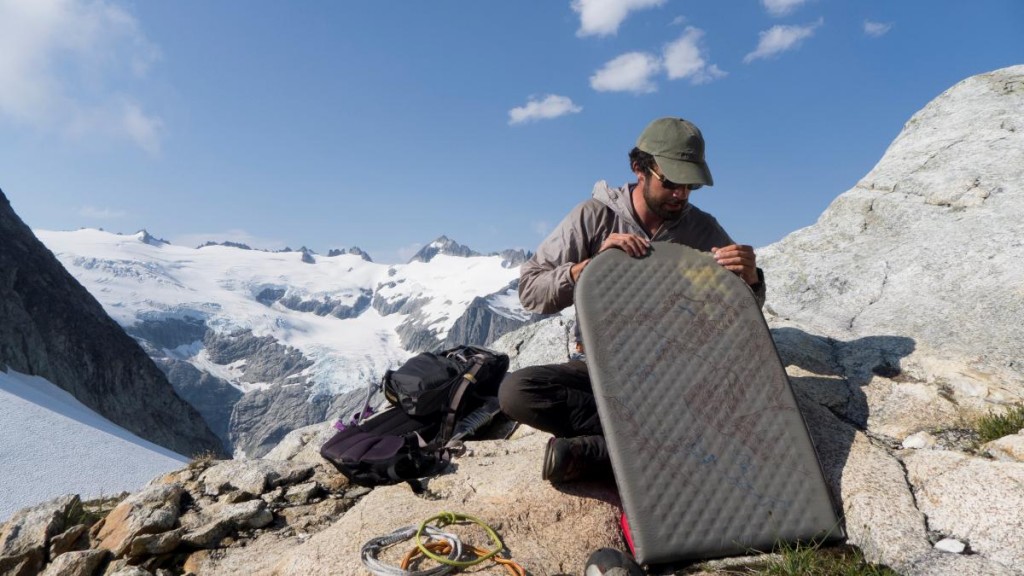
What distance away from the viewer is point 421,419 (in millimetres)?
6680

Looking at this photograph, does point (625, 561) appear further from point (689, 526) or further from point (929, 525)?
point (929, 525)

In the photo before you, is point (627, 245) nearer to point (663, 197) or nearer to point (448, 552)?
point (663, 197)

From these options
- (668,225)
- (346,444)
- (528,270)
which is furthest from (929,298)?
(346,444)

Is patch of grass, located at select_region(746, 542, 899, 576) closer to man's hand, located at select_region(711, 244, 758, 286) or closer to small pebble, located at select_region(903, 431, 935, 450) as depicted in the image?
small pebble, located at select_region(903, 431, 935, 450)

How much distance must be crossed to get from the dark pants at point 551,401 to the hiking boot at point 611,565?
1.62 metres

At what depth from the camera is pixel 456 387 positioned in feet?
22.0

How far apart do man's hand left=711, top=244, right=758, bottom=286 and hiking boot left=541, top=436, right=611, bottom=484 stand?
1.83 metres

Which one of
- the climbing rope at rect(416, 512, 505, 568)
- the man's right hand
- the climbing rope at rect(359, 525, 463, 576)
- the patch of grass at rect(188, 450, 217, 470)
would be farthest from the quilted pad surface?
the patch of grass at rect(188, 450, 217, 470)

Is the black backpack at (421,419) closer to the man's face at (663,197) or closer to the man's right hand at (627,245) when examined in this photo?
the man's right hand at (627,245)

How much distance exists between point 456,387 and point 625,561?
373 cm

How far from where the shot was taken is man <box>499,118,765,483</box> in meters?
4.62

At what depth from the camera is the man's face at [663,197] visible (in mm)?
5004

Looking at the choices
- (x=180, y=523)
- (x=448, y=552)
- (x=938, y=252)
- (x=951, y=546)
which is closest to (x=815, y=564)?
(x=951, y=546)

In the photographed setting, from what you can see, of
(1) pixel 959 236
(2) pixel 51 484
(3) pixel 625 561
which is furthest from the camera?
(2) pixel 51 484
